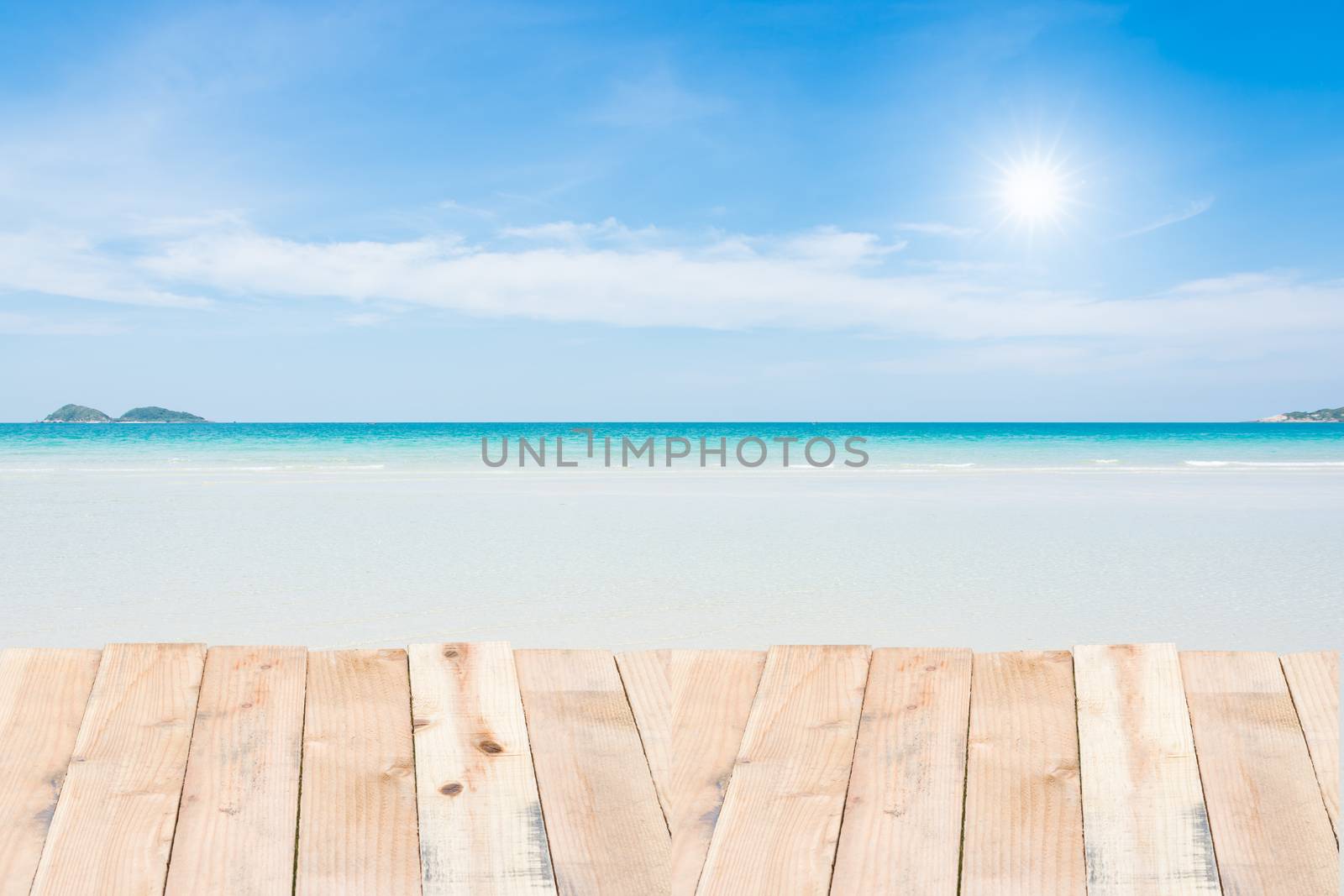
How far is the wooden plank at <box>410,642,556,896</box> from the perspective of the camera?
1378mm

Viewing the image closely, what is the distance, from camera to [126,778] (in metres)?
1.50

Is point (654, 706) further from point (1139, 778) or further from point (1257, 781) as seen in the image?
point (1257, 781)

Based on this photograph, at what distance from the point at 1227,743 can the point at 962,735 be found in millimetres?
448

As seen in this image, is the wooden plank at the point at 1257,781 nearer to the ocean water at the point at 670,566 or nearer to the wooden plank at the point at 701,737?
the wooden plank at the point at 701,737

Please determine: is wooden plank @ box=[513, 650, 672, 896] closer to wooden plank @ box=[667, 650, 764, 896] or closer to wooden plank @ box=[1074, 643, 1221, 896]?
wooden plank @ box=[667, 650, 764, 896]

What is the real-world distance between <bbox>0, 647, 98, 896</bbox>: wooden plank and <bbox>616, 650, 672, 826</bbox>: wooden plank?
3.11 feet

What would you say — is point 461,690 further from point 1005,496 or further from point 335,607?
point 1005,496

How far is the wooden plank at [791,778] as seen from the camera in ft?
4.48

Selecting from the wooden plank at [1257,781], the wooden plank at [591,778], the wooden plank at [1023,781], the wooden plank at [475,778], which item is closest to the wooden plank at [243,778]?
the wooden plank at [475,778]

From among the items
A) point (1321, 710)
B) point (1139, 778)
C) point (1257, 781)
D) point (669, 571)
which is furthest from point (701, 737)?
point (669, 571)

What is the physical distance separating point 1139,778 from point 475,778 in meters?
1.11

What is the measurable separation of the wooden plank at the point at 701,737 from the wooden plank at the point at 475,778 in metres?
0.21

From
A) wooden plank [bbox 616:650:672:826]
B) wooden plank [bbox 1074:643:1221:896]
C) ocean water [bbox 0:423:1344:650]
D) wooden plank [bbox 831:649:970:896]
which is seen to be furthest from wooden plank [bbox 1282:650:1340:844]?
ocean water [bbox 0:423:1344:650]

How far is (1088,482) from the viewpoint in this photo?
56.1 ft
